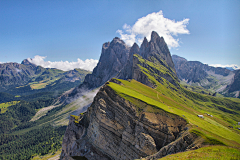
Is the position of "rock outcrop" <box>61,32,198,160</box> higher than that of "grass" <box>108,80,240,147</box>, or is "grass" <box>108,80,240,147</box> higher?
"grass" <box>108,80,240,147</box>

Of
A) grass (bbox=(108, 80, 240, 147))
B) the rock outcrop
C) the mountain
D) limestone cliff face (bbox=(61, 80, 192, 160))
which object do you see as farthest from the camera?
limestone cliff face (bbox=(61, 80, 192, 160))

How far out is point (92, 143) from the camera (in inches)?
2240

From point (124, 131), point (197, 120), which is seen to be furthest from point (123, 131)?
point (197, 120)

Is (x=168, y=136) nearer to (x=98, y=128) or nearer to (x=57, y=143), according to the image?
(x=98, y=128)

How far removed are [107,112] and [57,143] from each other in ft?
608

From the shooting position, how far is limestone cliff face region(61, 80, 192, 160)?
4278 cm

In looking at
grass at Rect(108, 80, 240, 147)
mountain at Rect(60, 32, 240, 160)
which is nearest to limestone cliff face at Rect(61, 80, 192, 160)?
mountain at Rect(60, 32, 240, 160)

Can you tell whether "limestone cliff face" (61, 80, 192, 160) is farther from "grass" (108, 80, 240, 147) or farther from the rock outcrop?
"grass" (108, 80, 240, 147)

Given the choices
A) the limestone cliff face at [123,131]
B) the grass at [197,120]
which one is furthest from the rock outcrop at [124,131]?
the grass at [197,120]

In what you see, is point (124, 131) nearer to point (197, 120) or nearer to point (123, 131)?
point (123, 131)

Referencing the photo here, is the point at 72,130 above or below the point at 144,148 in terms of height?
below

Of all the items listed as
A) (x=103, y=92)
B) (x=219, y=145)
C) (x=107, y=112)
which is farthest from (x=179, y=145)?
(x=103, y=92)

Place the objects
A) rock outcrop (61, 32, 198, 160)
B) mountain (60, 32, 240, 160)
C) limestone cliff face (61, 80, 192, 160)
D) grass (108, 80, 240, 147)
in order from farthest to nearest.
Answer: limestone cliff face (61, 80, 192, 160) < rock outcrop (61, 32, 198, 160) < mountain (60, 32, 240, 160) < grass (108, 80, 240, 147)

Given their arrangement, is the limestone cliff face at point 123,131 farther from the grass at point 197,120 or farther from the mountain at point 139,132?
the grass at point 197,120
